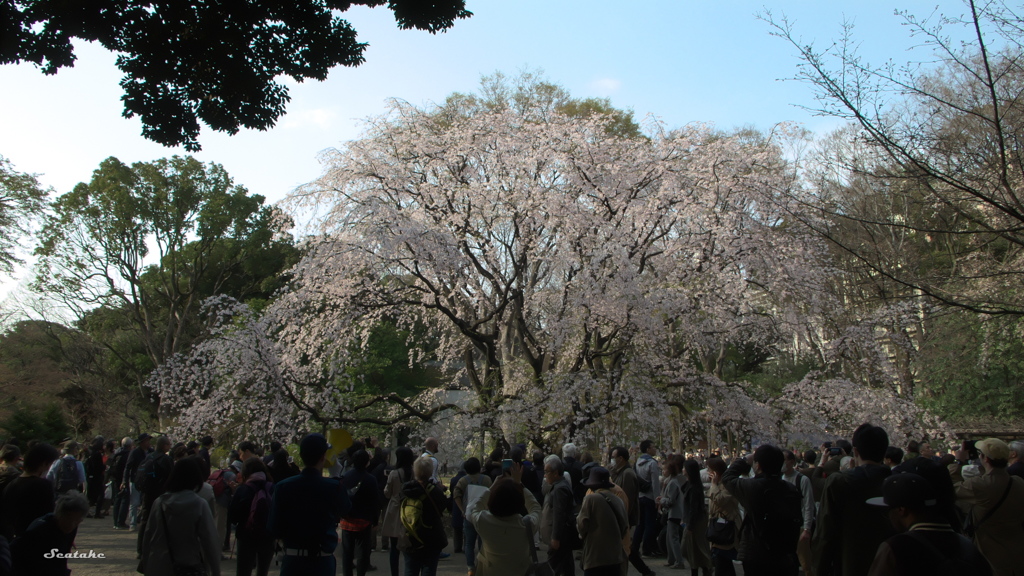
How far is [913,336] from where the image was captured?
22547mm

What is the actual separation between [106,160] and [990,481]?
31205mm

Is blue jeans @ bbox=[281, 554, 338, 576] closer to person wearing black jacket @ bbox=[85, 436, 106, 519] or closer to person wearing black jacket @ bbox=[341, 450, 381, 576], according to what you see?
person wearing black jacket @ bbox=[341, 450, 381, 576]

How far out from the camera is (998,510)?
4.89m

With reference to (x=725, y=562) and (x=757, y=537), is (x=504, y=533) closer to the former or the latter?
(x=757, y=537)

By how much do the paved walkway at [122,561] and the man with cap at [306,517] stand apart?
3.28m

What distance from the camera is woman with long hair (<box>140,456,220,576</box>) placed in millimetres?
4152

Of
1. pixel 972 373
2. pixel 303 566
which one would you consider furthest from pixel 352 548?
A: pixel 972 373

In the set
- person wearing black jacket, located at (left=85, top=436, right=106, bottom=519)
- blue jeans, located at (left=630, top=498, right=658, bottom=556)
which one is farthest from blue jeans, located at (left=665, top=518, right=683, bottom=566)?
person wearing black jacket, located at (left=85, top=436, right=106, bottom=519)

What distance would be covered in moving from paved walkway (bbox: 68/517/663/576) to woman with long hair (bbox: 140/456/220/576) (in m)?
3.08

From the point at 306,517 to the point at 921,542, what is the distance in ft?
11.4

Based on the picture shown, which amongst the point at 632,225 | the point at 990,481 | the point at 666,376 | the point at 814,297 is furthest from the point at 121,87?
the point at 814,297

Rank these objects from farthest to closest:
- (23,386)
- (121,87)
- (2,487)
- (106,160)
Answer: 1. (106,160)
2. (23,386)
3. (2,487)
4. (121,87)

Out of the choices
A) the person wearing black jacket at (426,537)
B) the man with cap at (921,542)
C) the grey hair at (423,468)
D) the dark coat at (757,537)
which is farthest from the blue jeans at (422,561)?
the man with cap at (921,542)

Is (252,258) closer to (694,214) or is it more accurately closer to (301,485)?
(694,214)
